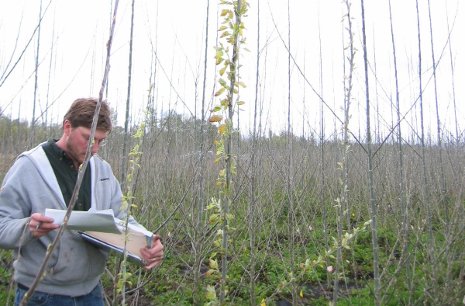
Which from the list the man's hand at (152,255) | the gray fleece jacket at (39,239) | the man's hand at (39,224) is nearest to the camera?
the man's hand at (39,224)

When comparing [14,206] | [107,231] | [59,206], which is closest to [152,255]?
[107,231]

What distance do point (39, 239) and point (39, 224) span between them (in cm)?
29

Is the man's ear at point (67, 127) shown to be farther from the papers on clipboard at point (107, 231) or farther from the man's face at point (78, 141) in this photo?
the papers on clipboard at point (107, 231)

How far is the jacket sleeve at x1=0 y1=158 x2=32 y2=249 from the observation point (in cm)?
134

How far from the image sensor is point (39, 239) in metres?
1.47

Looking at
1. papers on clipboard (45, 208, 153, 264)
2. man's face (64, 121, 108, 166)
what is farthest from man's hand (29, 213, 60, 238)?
man's face (64, 121, 108, 166)

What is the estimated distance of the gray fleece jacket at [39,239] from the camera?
1.43 metres

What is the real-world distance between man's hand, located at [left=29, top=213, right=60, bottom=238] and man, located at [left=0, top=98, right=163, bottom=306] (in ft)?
0.21

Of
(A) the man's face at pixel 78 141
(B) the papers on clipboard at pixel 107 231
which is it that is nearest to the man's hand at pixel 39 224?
(B) the papers on clipboard at pixel 107 231

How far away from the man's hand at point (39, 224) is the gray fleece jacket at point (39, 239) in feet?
0.45

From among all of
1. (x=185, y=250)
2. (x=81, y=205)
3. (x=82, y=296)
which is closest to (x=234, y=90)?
(x=81, y=205)

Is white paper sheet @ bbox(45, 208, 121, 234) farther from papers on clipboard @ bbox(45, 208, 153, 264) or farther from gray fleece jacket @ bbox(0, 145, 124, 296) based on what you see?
gray fleece jacket @ bbox(0, 145, 124, 296)

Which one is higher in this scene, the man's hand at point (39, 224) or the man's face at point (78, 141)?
the man's face at point (78, 141)

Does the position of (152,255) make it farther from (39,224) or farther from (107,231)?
(39,224)
